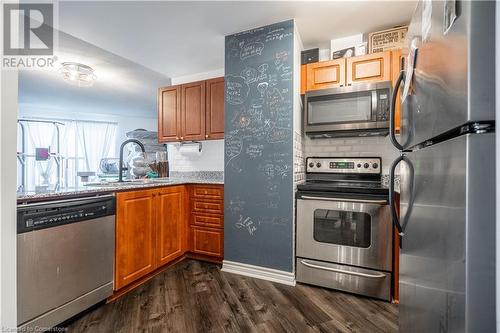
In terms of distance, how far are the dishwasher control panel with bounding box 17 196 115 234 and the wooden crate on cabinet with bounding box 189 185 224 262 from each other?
96 centimetres

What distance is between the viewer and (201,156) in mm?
3314

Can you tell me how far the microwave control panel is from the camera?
201cm

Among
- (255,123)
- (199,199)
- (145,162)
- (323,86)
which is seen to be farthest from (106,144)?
(323,86)

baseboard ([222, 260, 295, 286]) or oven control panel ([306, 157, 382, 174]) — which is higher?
oven control panel ([306, 157, 382, 174])

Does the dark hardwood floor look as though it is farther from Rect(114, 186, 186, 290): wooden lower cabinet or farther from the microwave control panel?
the microwave control panel

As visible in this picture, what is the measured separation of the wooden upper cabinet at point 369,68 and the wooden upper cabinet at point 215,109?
141 cm

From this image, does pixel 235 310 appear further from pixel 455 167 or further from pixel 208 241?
pixel 455 167

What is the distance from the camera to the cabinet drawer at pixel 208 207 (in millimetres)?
2525

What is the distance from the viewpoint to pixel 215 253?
99.7 inches

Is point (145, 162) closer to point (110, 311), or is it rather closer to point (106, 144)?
point (110, 311)

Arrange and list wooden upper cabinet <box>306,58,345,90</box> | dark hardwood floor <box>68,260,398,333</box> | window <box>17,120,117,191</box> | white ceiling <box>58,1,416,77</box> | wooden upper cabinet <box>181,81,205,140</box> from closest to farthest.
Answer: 1. dark hardwood floor <box>68,260,398,333</box>
2. white ceiling <box>58,1,416,77</box>
3. wooden upper cabinet <box>306,58,345,90</box>
4. wooden upper cabinet <box>181,81,205,140</box>
5. window <box>17,120,117,191</box>

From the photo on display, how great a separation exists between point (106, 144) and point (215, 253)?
5.87 m

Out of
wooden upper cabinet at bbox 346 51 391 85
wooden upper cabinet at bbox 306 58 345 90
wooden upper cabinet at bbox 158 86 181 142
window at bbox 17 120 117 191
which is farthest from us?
window at bbox 17 120 117 191

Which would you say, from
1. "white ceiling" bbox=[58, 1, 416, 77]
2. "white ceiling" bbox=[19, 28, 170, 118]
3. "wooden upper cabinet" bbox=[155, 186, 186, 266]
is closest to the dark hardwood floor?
"wooden upper cabinet" bbox=[155, 186, 186, 266]
